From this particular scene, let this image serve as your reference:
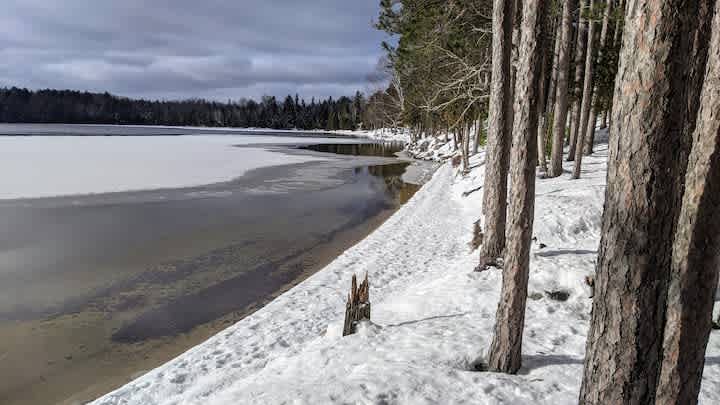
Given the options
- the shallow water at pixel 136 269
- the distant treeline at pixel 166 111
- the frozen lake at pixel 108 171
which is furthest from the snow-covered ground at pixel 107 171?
the distant treeline at pixel 166 111

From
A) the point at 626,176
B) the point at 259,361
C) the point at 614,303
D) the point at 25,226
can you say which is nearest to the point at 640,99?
the point at 626,176

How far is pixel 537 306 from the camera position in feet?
22.4

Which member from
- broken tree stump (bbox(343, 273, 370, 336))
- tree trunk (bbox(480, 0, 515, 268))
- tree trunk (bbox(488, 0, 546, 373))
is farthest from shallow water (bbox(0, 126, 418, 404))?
tree trunk (bbox(488, 0, 546, 373))

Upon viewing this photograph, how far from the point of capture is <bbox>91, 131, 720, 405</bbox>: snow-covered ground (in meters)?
4.53

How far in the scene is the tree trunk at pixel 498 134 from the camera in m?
8.05

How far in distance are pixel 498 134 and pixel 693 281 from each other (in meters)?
6.00

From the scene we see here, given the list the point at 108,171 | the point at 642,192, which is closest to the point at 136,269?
the point at 642,192

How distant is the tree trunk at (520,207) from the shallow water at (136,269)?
218 inches

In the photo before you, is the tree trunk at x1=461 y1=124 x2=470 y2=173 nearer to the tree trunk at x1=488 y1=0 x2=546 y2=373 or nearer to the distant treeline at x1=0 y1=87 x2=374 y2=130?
the tree trunk at x1=488 y1=0 x2=546 y2=373

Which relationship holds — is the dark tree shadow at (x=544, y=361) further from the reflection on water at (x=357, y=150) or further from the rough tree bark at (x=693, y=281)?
the reflection on water at (x=357, y=150)

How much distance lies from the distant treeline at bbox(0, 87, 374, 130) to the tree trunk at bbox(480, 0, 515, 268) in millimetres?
110398

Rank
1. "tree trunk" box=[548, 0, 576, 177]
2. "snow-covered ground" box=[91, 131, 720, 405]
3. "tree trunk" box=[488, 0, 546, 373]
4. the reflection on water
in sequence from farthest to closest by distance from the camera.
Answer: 1. the reflection on water
2. "tree trunk" box=[548, 0, 576, 177]
3. "tree trunk" box=[488, 0, 546, 373]
4. "snow-covered ground" box=[91, 131, 720, 405]

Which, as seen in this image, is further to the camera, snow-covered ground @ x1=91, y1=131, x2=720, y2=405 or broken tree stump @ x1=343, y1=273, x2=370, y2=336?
broken tree stump @ x1=343, y1=273, x2=370, y2=336

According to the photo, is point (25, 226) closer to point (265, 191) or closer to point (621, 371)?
point (265, 191)
